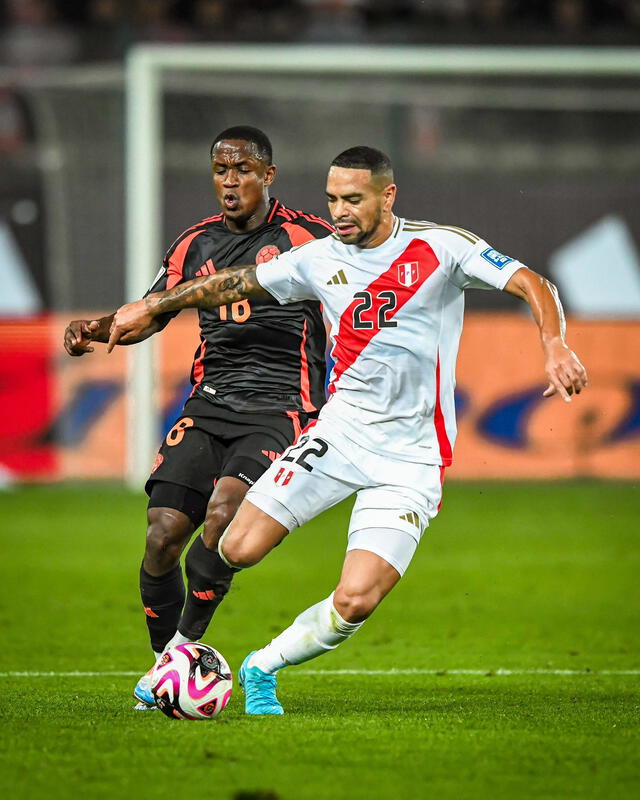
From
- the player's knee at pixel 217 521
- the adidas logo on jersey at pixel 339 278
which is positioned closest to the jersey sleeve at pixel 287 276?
the adidas logo on jersey at pixel 339 278

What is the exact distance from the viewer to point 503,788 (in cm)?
493

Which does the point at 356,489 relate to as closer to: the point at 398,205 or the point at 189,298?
Answer: the point at 189,298

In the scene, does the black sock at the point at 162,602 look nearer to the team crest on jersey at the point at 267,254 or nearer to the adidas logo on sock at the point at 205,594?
the adidas logo on sock at the point at 205,594

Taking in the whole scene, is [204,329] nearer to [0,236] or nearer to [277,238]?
[277,238]

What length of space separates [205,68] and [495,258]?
10.3 m

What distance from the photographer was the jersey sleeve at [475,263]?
20.1 feet

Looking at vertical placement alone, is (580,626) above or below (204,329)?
below

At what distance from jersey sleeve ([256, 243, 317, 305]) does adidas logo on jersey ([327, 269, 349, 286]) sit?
0.12 metres

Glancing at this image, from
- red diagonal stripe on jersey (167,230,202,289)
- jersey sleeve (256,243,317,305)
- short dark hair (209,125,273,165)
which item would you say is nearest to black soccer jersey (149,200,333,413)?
red diagonal stripe on jersey (167,230,202,289)

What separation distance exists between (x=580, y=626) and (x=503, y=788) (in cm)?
471

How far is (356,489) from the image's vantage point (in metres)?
6.44

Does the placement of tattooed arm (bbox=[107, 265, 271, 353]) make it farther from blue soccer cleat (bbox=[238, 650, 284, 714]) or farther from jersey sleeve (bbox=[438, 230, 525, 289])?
blue soccer cleat (bbox=[238, 650, 284, 714])

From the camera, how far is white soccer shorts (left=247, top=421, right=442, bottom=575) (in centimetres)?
626

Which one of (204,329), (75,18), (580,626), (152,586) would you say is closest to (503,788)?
(152,586)
